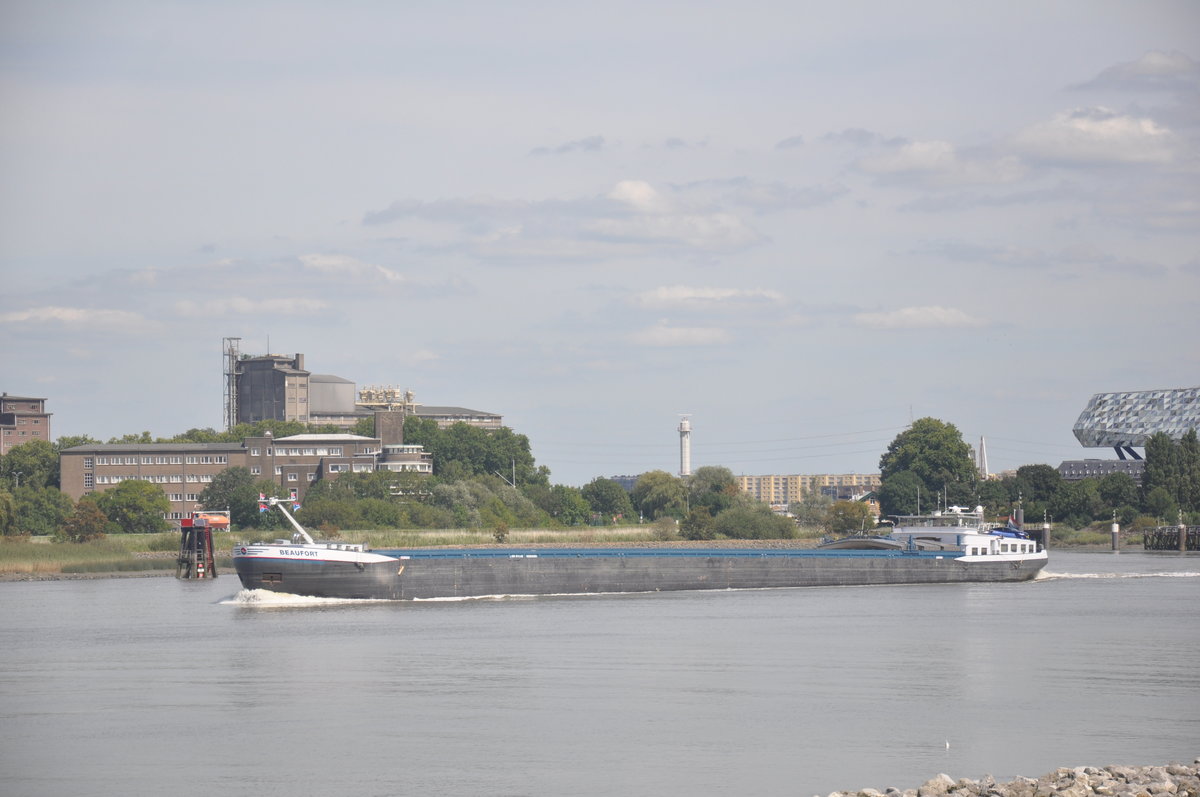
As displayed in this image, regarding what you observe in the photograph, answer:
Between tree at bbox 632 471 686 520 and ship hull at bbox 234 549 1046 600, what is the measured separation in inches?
2200

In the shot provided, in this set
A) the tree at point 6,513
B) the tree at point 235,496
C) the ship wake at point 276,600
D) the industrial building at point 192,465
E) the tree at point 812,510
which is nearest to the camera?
the ship wake at point 276,600

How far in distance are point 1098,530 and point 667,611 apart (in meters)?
71.5

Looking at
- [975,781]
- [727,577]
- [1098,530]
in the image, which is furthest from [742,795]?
[1098,530]

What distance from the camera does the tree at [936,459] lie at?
115375 millimetres

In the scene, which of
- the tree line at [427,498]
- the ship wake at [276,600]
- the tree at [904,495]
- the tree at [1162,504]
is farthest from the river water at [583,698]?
the tree at [904,495]

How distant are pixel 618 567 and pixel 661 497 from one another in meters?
64.9

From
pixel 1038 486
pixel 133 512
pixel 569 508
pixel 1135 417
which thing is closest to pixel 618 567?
pixel 133 512

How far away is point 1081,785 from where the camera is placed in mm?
15914

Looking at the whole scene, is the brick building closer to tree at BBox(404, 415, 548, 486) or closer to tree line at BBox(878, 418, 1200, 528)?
tree at BBox(404, 415, 548, 486)

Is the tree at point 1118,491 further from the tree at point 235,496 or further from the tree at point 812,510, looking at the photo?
the tree at point 235,496

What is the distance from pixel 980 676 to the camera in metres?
Result: 26.7

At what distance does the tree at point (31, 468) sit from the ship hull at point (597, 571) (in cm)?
6783

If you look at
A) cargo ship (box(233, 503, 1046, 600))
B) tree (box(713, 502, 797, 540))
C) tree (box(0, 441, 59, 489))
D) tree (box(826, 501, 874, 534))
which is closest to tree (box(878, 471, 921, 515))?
tree (box(826, 501, 874, 534))

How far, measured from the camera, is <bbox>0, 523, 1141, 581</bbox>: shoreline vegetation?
202 ft
